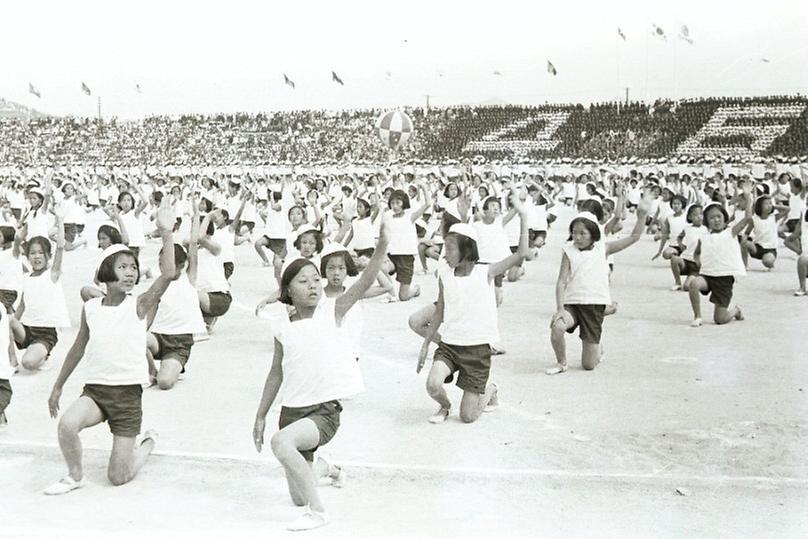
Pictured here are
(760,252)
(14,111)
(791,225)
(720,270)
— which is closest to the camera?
(720,270)

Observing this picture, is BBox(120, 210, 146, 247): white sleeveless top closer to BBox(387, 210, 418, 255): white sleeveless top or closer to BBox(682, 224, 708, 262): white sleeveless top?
BBox(387, 210, 418, 255): white sleeveless top

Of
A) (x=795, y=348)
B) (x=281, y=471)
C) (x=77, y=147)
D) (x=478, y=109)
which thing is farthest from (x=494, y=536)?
(x=77, y=147)

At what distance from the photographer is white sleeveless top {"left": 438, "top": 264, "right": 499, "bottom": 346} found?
6.61 meters

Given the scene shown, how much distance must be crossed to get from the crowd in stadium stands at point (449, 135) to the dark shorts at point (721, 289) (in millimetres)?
28009

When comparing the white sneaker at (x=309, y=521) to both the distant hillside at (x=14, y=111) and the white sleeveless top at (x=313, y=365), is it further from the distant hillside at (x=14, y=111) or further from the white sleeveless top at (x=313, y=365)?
the distant hillside at (x=14, y=111)

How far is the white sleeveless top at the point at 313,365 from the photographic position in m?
4.82

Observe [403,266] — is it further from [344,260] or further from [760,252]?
[760,252]

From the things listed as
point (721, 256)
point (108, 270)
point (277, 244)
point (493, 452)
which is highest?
point (108, 270)

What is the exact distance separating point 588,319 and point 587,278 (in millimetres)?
342

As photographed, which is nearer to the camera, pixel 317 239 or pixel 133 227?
pixel 317 239

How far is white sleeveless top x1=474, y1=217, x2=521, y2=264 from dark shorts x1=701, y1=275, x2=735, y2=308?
233 centimetres

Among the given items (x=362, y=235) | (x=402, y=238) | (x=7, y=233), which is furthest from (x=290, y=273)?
(x=362, y=235)

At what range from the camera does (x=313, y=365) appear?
15.9 feet

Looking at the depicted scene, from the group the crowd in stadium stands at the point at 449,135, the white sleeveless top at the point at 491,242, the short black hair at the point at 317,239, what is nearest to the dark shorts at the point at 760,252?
the white sleeveless top at the point at 491,242
